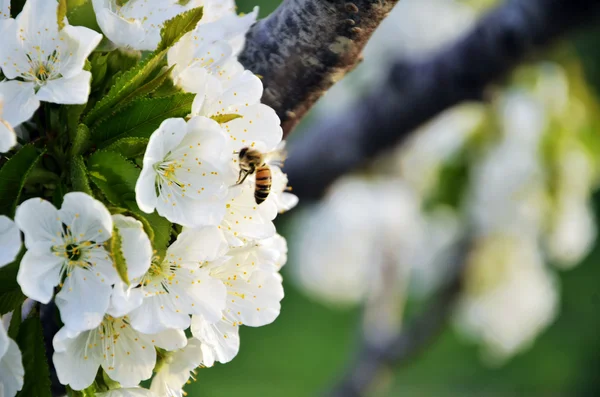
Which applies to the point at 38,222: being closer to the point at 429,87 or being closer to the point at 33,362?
the point at 33,362

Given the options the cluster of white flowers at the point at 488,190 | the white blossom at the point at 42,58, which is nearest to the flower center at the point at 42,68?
the white blossom at the point at 42,58

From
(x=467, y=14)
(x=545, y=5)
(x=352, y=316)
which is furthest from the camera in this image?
(x=352, y=316)

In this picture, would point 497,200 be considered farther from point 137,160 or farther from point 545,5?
point 137,160

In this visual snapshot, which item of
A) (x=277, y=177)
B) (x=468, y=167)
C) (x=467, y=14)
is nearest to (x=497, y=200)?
(x=468, y=167)

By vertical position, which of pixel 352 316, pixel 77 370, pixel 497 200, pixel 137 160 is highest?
pixel 137 160

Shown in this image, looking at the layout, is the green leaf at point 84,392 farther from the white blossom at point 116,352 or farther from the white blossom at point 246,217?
the white blossom at point 246,217

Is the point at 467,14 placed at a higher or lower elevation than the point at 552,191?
higher

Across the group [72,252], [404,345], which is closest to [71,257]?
[72,252]

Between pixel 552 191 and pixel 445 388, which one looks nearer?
pixel 552 191
